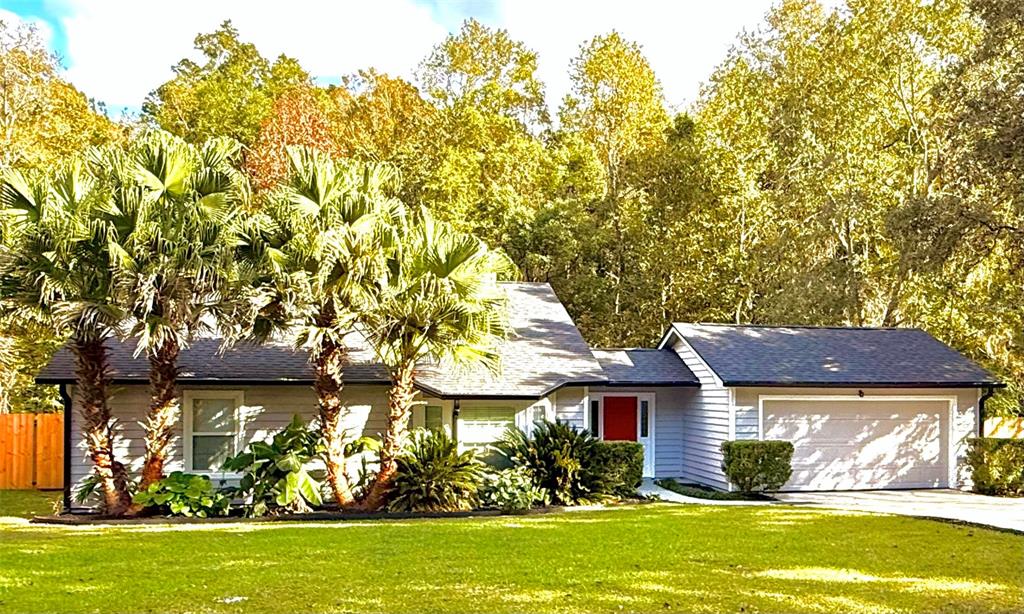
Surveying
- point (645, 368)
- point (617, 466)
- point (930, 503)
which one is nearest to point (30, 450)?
point (617, 466)

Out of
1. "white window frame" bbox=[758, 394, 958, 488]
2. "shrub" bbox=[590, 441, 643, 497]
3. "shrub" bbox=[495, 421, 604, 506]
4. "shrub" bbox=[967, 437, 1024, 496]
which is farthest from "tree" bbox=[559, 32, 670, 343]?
"shrub" bbox=[495, 421, 604, 506]

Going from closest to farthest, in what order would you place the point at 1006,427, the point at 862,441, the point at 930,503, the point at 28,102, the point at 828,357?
the point at 930,503 → the point at 862,441 → the point at 828,357 → the point at 1006,427 → the point at 28,102

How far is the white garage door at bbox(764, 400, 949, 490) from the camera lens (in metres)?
18.1

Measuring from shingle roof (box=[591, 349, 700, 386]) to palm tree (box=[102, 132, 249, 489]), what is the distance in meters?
8.53

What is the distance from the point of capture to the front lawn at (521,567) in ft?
25.2

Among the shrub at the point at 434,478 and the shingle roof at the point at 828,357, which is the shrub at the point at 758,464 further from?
the shrub at the point at 434,478

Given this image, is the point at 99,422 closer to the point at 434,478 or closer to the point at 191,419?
the point at 191,419

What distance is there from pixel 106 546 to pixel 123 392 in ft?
17.3

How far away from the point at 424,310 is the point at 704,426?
25.1 ft

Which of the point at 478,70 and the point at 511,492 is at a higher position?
the point at 478,70

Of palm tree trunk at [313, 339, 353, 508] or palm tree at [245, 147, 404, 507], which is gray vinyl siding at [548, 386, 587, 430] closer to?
palm tree trunk at [313, 339, 353, 508]

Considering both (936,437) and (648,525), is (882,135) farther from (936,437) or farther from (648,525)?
(648,525)

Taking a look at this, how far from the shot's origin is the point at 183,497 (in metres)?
14.0

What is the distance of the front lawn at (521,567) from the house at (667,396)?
10.4ft
